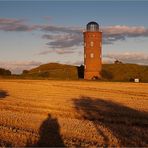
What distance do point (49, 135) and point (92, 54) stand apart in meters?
72.7

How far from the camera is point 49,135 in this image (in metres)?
17.0

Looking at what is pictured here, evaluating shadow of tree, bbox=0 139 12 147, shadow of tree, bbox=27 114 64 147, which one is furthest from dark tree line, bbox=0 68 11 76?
shadow of tree, bbox=0 139 12 147

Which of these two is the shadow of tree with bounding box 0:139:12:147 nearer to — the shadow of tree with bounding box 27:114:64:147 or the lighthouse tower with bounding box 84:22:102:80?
the shadow of tree with bounding box 27:114:64:147

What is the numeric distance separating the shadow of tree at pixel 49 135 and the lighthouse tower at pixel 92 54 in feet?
220

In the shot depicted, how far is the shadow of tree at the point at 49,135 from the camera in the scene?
15.2m

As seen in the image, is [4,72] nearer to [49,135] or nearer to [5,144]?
[49,135]

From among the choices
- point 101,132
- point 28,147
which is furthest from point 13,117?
point 28,147

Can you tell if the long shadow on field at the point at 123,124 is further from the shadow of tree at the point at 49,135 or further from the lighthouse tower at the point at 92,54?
the lighthouse tower at the point at 92,54

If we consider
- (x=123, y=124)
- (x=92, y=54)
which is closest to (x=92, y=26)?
(x=92, y=54)

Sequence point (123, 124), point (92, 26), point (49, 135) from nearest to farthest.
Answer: point (49, 135) → point (123, 124) → point (92, 26)

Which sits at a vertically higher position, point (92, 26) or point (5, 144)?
point (92, 26)

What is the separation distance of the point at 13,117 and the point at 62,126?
4520 mm

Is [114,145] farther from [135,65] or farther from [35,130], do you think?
[135,65]

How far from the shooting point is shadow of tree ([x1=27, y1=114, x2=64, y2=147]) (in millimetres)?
15242
